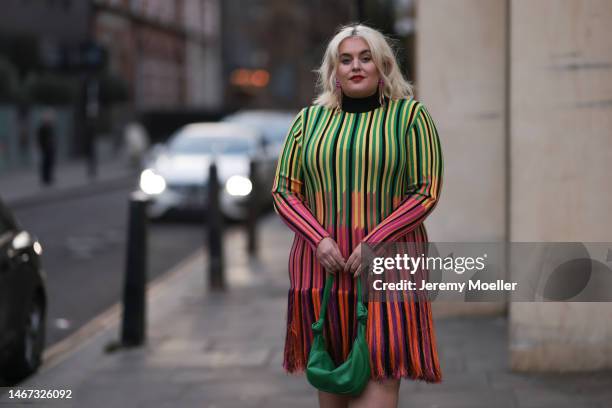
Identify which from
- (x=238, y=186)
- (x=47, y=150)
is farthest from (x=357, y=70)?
(x=47, y=150)

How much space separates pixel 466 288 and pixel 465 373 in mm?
2240

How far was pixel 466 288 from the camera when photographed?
156 inches

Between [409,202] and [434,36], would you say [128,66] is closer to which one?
[434,36]

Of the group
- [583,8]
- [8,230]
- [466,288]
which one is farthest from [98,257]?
[466,288]

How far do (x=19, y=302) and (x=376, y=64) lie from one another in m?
3.43

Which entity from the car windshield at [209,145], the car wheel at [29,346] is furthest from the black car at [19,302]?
the car windshield at [209,145]

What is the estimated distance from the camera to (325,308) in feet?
11.5

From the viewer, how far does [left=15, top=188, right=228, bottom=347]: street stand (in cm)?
948

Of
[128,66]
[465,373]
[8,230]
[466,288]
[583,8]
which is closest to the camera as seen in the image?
[466,288]

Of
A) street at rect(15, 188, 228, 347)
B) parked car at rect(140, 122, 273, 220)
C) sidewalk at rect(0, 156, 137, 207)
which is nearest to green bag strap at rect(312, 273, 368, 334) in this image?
street at rect(15, 188, 228, 347)

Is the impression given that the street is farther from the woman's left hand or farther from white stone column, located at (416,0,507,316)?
the woman's left hand

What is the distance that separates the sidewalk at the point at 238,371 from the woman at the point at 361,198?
1.94 meters

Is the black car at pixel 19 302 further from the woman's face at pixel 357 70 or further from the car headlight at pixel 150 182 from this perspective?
the car headlight at pixel 150 182

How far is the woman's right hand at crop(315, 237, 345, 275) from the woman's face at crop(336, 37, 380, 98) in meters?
0.53
